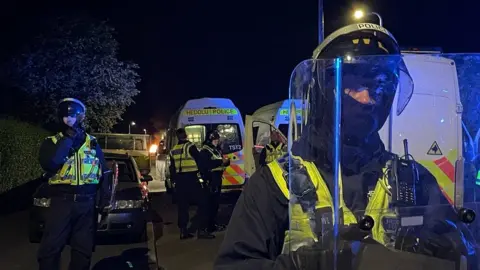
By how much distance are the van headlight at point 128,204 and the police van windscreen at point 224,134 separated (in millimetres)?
6348

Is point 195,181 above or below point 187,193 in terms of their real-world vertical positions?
above

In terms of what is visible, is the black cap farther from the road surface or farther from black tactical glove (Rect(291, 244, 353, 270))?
black tactical glove (Rect(291, 244, 353, 270))

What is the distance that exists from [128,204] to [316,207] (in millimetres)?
6893

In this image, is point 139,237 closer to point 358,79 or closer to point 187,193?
point 187,193

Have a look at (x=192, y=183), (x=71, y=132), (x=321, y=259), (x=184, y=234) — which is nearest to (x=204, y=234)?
(x=184, y=234)

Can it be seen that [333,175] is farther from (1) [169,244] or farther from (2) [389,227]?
(1) [169,244]

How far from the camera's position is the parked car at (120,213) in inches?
301

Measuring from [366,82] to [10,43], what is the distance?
56.9ft

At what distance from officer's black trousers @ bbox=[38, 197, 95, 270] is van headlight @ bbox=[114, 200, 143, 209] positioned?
10.6 ft

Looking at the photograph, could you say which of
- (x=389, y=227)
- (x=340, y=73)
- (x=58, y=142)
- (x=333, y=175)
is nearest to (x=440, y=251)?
(x=389, y=227)

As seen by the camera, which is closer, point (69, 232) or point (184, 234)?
point (69, 232)

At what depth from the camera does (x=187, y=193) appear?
8820 millimetres

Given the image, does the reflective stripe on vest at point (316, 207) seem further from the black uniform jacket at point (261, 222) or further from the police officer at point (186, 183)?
the police officer at point (186, 183)

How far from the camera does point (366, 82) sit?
6.21 feet
